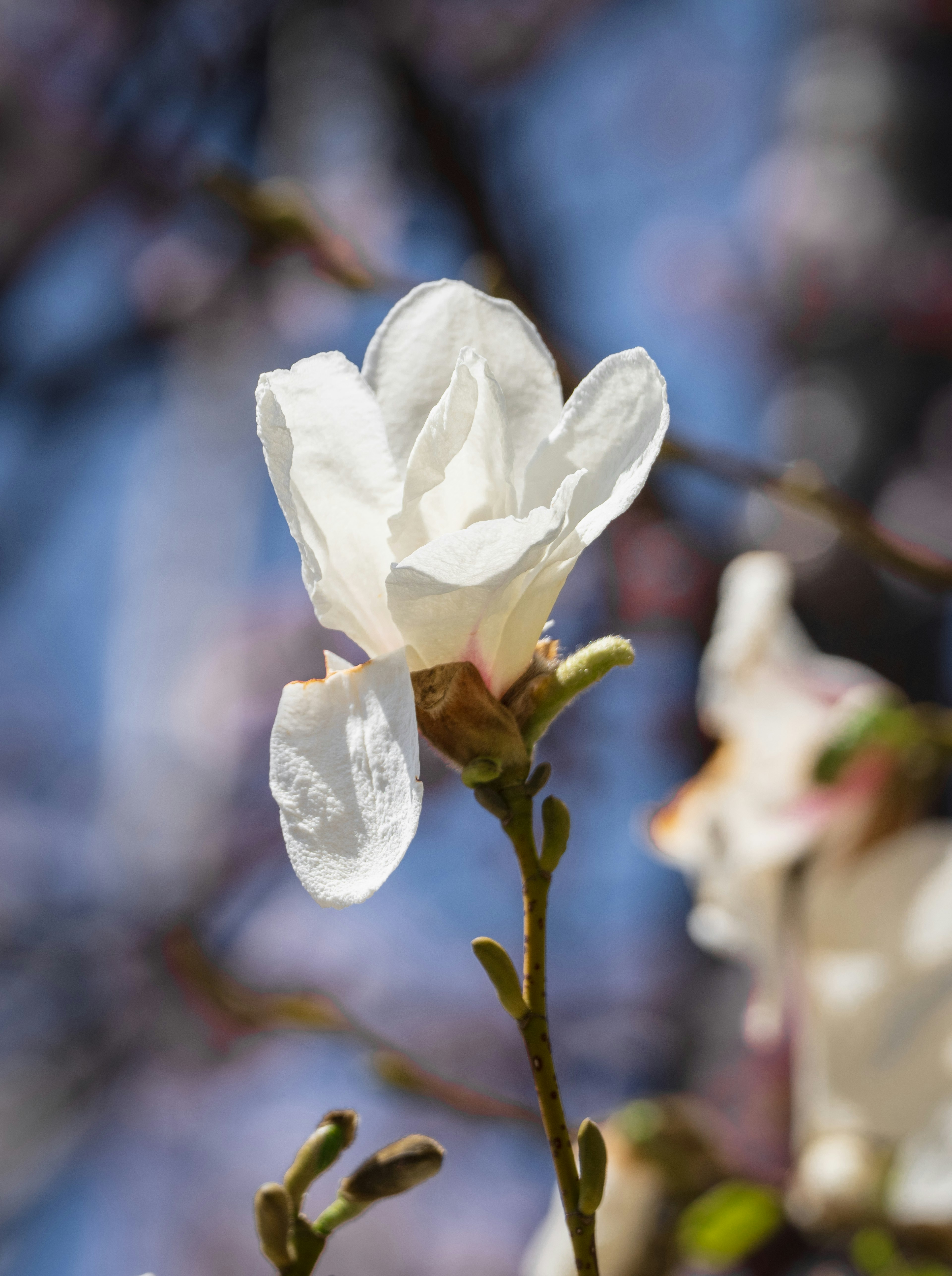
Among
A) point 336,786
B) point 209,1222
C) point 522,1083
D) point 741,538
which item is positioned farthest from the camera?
point 209,1222

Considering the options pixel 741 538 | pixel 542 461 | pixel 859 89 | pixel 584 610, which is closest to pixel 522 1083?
pixel 584 610

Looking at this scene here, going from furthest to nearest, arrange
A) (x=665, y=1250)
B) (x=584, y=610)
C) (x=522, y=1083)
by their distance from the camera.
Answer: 1. (x=522, y=1083)
2. (x=584, y=610)
3. (x=665, y=1250)

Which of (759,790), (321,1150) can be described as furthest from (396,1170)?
(759,790)

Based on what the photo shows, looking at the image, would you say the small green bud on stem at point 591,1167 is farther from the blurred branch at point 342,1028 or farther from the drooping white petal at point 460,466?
the blurred branch at point 342,1028

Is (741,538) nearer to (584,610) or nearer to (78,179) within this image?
(584,610)

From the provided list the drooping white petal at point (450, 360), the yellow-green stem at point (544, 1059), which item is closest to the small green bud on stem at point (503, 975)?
the yellow-green stem at point (544, 1059)

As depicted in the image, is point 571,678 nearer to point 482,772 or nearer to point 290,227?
point 482,772

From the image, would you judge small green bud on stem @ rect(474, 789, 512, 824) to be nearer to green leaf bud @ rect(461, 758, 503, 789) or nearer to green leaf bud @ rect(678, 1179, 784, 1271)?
green leaf bud @ rect(461, 758, 503, 789)
